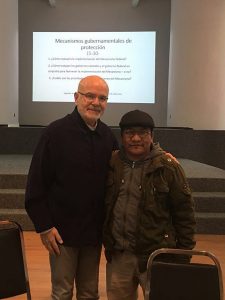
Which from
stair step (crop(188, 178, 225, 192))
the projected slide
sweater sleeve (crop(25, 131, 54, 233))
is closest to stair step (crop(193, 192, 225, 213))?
stair step (crop(188, 178, 225, 192))

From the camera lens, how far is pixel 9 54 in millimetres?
7297

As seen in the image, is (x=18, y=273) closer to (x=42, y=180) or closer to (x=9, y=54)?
(x=42, y=180)

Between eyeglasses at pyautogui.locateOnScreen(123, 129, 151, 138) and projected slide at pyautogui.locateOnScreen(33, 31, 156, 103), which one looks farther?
projected slide at pyautogui.locateOnScreen(33, 31, 156, 103)

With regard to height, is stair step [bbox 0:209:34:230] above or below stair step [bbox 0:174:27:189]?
below

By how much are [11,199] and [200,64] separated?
369cm

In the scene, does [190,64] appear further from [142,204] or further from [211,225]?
[142,204]

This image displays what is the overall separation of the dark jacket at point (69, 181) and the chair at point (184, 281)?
0.47 metres

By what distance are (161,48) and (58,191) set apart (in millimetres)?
7555

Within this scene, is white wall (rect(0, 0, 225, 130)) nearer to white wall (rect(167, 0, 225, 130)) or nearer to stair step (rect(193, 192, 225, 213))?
white wall (rect(167, 0, 225, 130))

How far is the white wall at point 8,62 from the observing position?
6.85 metres

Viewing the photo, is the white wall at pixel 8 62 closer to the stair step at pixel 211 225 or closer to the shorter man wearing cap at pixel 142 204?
the stair step at pixel 211 225

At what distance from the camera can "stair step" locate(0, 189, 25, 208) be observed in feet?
14.1

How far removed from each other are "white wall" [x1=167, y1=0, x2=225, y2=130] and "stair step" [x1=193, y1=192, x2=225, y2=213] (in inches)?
76.5

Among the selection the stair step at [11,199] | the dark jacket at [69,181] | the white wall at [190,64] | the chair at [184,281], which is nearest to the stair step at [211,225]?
the stair step at [11,199]
